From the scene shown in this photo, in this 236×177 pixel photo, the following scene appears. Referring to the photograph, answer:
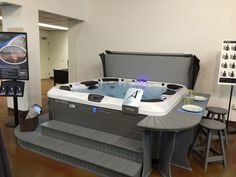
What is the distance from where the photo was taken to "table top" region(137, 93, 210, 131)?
2044 millimetres

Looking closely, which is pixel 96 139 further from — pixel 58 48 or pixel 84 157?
pixel 58 48

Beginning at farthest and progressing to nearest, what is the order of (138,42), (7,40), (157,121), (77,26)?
(77,26) < (138,42) < (7,40) < (157,121)

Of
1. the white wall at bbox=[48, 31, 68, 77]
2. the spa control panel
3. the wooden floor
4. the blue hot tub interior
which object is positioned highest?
the white wall at bbox=[48, 31, 68, 77]

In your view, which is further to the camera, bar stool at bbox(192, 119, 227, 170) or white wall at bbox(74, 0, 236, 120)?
white wall at bbox(74, 0, 236, 120)

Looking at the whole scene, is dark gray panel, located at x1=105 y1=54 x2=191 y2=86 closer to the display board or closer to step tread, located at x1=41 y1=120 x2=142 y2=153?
the display board

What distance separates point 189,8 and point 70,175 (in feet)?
12.5

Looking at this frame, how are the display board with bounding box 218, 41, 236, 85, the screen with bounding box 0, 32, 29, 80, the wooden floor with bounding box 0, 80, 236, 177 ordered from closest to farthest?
the wooden floor with bounding box 0, 80, 236, 177 → the screen with bounding box 0, 32, 29, 80 → the display board with bounding box 218, 41, 236, 85

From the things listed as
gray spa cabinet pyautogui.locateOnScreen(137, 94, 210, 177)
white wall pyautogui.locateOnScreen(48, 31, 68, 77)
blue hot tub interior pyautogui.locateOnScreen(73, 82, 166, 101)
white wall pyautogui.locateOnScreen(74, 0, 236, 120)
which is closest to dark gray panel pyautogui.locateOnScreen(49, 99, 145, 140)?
gray spa cabinet pyautogui.locateOnScreen(137, 94, 210, 177)

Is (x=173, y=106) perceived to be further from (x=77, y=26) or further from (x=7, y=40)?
(x=77, y=26)

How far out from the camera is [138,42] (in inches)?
191

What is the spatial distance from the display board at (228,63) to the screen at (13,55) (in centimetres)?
338

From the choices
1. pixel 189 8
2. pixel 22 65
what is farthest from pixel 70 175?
pixel 189 8

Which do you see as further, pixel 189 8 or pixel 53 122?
pixel 189 8

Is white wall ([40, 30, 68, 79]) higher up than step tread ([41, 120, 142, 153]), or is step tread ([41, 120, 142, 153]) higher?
white wall ([40, 30, 68, 79])
